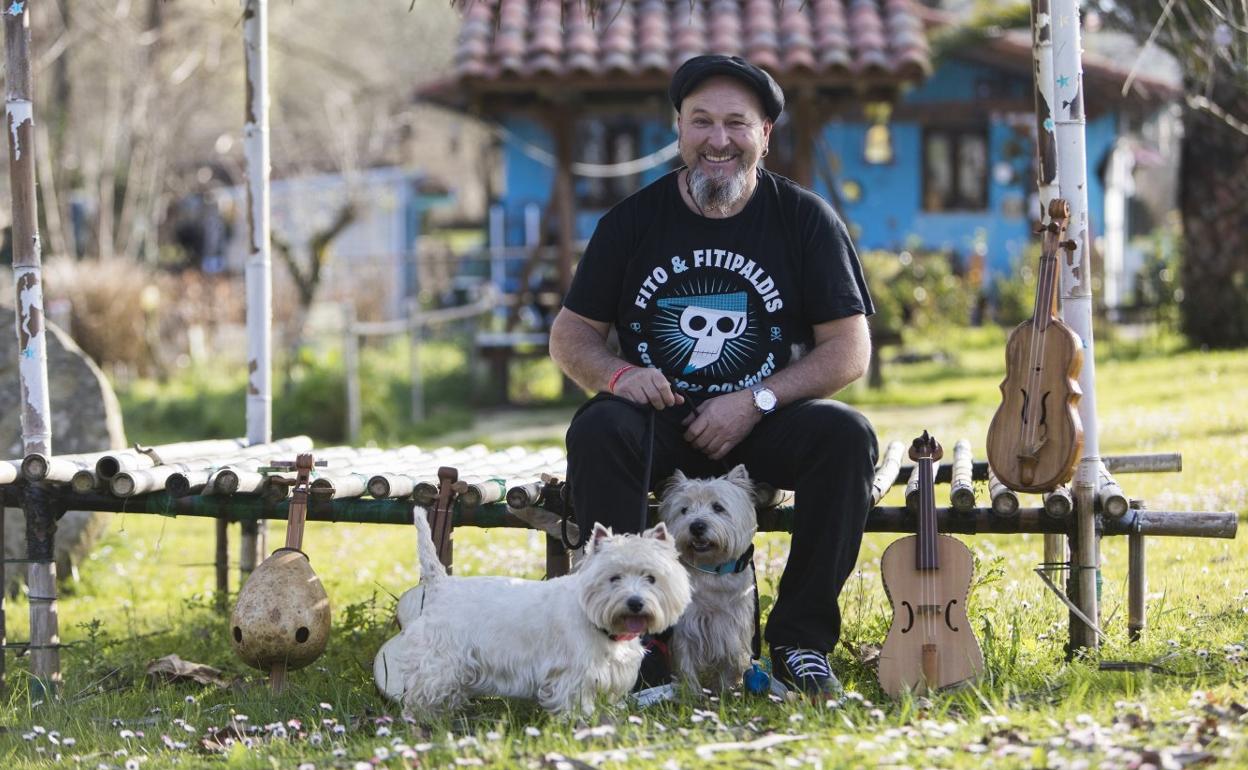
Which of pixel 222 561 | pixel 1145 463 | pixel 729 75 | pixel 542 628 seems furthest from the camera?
pixel 222 561

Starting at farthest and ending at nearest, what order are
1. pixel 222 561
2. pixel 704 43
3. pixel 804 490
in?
1. pixel 704 43
2. pixel 222 561
3. pixel 804 490

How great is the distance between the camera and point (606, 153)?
21.0 metres

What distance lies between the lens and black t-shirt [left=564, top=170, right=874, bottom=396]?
474 centimetres

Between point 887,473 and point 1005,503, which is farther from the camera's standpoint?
point 887,473

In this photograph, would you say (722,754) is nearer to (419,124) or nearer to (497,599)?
(497,599)

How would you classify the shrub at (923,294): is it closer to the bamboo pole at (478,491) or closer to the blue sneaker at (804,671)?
the bamboo pole at (478,491)

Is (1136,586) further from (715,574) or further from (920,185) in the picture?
(920,185)

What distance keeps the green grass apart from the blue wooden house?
19.4ft

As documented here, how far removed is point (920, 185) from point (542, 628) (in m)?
18.0

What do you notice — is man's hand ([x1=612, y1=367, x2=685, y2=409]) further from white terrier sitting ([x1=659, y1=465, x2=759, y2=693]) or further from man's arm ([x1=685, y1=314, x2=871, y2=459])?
white terrier sitting ([x1=659, y1=465, x2=759, y2=693])

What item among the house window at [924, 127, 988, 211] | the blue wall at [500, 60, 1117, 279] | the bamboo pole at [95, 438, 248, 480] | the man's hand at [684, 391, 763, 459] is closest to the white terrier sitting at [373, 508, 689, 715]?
the man's hand at [684, 391, 763, 459]

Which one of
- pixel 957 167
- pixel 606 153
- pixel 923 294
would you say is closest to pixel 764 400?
pixel 923 294

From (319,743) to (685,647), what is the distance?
1058 mm

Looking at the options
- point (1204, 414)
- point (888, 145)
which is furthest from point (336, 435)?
point (888, 145)
